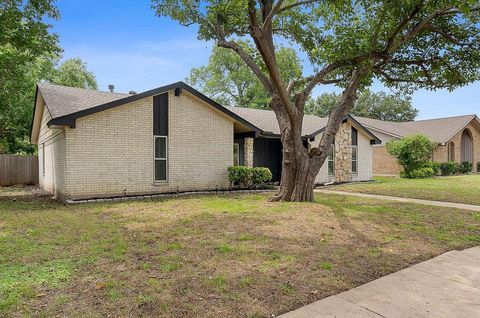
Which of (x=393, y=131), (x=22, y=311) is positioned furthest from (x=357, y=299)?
(x=393, y=131)

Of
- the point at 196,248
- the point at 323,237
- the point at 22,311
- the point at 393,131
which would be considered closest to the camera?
the point at 22,311

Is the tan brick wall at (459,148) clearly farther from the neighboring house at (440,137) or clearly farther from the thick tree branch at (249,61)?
the thick tree branch at (249,61)

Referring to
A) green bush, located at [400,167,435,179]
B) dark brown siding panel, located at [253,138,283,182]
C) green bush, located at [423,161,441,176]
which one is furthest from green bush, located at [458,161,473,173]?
dark brown siding panel, located at [253,138,283,182]

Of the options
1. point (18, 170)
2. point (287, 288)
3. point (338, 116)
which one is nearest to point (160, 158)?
point (338, 116)

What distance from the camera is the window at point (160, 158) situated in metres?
12.7

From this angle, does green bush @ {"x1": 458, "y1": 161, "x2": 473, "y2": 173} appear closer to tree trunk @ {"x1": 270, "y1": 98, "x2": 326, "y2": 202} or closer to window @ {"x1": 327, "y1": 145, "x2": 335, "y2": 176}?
window @ {"x1": 327, "y1": 145, "x2": 335, "y2": 176}

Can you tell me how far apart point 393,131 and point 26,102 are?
2845 cm

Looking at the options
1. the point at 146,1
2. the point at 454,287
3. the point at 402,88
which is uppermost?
the point at 146,1

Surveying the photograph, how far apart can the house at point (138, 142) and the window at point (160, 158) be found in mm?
38

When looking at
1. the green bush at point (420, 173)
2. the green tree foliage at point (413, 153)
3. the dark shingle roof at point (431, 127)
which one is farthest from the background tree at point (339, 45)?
the dark shingle roof at point (431, 127)

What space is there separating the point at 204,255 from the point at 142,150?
805 centimetres

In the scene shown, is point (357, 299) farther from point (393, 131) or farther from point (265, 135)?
point (393, 131)

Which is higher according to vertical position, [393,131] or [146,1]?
[146,1]

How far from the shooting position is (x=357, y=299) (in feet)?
11.8
